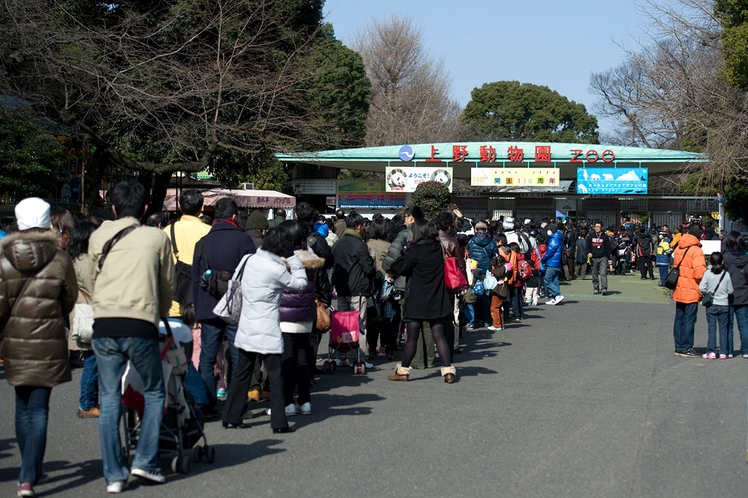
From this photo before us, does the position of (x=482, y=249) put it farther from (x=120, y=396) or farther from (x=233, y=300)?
(x=120, y=396)

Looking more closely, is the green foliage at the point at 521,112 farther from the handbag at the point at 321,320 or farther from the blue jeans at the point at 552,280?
the handbag at the point at 321,320

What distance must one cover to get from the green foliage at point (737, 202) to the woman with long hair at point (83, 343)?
24.0 m

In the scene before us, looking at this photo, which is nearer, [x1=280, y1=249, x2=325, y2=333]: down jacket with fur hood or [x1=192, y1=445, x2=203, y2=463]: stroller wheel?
[x1=192, y1=445, x2=203, y2=463]: stroller wheel

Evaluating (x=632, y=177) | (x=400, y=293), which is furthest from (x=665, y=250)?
(x=400, y=293)

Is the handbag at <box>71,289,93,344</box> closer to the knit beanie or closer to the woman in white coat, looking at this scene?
the woman in white coat

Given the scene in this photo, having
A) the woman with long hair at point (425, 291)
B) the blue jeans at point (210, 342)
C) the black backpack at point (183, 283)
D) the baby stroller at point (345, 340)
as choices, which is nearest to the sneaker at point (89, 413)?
the blue jeans at point (210, 342)

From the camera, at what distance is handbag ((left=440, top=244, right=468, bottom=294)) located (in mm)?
9523

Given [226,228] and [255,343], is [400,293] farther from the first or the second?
[255,343]

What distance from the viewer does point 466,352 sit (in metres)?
11.6

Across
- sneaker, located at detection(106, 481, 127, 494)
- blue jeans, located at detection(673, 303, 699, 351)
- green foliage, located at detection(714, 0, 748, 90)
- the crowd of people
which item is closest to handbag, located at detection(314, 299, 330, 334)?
the crowd of people

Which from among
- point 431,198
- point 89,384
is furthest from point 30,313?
point 431,198

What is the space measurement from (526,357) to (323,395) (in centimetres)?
358

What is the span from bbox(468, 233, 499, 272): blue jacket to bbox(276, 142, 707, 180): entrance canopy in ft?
67.7

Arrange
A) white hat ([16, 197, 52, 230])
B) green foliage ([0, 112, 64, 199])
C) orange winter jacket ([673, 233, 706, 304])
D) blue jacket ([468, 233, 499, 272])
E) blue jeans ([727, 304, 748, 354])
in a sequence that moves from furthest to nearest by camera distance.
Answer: green foliage ([0, 112, 64, 199]) < blue jacket ([468, 233, 499, 272]) < blue jeans ([727, 304, 748, 354]) < orange winter jacket ([673, 233, 706, 304]) < white hat ([16, 197, 52, 230])
